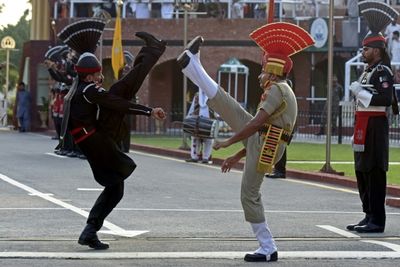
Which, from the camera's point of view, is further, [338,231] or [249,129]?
[338,231]

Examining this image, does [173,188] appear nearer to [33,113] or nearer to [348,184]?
[348,184]

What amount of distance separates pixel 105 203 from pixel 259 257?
1686 mm

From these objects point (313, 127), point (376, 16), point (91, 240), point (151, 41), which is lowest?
point (313, 127)

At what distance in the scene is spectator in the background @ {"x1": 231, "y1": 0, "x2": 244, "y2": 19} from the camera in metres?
39.5

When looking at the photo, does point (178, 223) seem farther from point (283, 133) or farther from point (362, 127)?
point (283, 133)

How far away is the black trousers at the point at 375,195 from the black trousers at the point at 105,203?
2.91 m

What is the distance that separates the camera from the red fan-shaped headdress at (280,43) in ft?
31.7

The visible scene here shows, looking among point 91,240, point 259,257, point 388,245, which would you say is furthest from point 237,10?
point 259,257

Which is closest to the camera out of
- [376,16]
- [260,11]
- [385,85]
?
[385,85]

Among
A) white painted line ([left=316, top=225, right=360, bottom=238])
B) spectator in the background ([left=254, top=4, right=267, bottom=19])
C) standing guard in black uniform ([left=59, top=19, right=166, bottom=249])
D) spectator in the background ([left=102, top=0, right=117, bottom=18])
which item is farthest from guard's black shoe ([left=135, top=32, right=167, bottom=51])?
spectator in the background ([left=102, top=0, right=117, bottom=18])

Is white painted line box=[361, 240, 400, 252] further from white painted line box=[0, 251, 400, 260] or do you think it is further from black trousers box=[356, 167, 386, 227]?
black trousers box=[356, 167, 386, 227]

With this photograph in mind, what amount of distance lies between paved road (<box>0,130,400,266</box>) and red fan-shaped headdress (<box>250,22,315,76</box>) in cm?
169

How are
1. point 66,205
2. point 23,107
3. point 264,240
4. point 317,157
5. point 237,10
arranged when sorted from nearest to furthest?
point 264,240, point 66,205, point 317,157, point 237,10, point 23,107

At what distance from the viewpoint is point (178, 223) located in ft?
38.8
